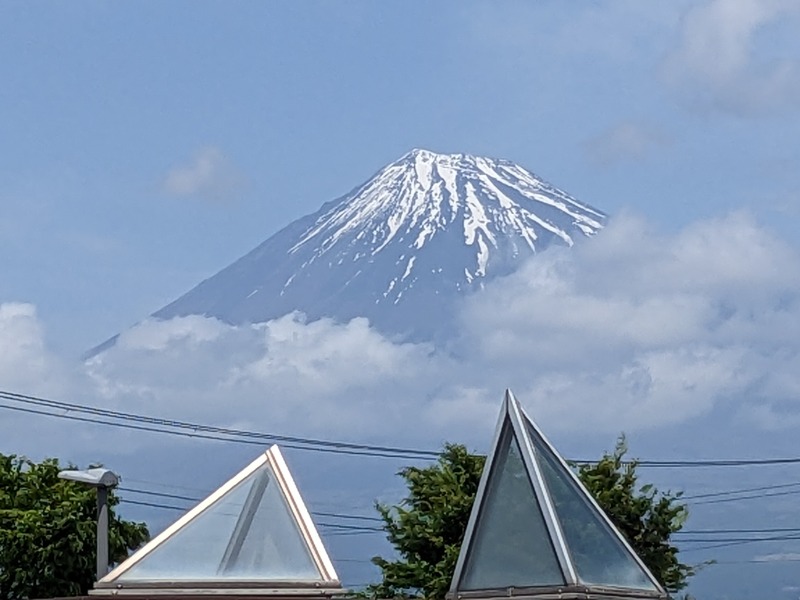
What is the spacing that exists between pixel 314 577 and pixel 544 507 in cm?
313

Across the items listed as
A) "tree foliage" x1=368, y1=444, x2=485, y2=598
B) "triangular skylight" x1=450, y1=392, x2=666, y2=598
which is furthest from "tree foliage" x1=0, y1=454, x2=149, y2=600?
"triangular skylight" x1=450, y1=392, x2=666, y2=598

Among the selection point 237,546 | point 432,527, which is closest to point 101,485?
point 237,546

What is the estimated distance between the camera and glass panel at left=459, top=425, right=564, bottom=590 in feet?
56.3

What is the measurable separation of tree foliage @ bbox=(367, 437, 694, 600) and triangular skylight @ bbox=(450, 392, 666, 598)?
19.8 metres

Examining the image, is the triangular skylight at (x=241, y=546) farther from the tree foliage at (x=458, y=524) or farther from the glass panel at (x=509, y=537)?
the tree foliage at (x=458, y=524)

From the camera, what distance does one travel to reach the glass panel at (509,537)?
56.3 ft

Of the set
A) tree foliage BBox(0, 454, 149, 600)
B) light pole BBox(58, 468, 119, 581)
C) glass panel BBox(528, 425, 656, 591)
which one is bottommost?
glass panel BBox(528, 425, 656, 591)

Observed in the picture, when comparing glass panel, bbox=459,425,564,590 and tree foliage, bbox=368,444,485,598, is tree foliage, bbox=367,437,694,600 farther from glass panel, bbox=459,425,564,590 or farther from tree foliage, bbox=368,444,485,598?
glass panel, bbox=459,425,564,590

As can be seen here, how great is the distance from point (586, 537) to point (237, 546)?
430 cm

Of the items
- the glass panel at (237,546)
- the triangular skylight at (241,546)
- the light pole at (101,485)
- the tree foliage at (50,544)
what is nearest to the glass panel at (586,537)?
the triangular skylight at (241,546)

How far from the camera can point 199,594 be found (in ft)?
59.1

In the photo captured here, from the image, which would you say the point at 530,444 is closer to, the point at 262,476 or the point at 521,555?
the point at 521,555

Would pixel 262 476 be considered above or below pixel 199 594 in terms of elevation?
above

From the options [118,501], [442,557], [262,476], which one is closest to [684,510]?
[442,557]
